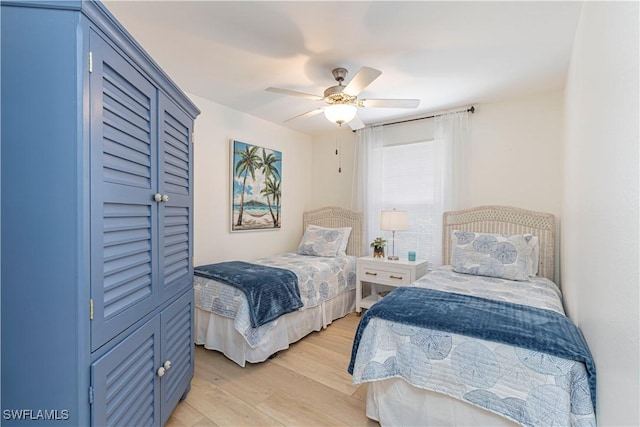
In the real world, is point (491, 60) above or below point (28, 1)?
above

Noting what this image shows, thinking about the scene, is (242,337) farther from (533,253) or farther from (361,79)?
(533,253)

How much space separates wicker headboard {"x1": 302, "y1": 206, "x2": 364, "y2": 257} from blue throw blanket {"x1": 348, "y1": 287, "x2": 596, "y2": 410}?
2003 millimetres

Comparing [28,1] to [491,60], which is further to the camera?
[491,60]

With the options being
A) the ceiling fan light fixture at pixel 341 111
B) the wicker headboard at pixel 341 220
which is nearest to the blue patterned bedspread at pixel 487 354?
the ceiling fan light fixture at pixel 341 111

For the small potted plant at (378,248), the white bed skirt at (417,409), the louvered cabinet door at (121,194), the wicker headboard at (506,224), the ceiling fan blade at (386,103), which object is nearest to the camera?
the louvered cabinet door at (121,194)

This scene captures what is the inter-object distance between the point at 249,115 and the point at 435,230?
8.46ft

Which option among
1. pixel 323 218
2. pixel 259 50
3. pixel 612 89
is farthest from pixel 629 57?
pixel 323 218

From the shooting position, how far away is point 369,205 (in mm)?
3982

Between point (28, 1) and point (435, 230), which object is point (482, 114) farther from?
point (28, 1)

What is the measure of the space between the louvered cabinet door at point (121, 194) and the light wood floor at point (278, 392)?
869 millimetres

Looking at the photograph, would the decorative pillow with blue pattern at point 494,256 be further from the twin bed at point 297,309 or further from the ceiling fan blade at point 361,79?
the ceiling fan blade at point 361,79

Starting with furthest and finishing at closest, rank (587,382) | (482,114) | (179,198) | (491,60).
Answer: (482,114)
(491,60)
(179,198)
(587,382)

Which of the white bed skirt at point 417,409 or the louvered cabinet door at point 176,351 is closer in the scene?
the white bed skirt at point 417,409

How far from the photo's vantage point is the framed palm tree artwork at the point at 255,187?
3479mm
